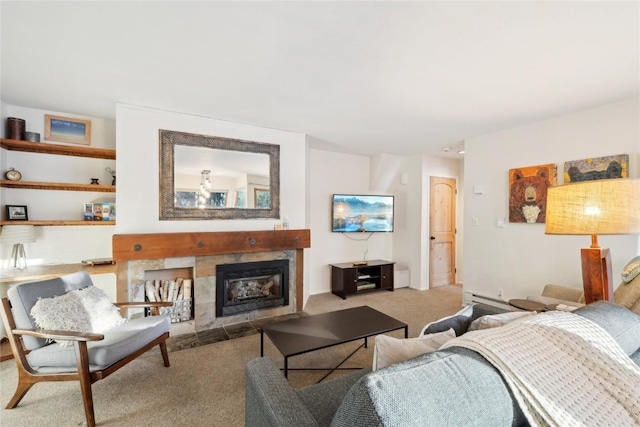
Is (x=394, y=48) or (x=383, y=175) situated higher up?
(x=394, y=48)

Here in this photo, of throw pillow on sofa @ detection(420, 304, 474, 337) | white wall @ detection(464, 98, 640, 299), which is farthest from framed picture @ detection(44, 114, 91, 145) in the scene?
white wall @ detection(464, 98, 640, 299)

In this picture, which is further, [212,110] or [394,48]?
[212,110]

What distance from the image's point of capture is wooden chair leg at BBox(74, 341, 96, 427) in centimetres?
160

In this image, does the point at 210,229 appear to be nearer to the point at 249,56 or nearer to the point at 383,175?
the point at 249,56

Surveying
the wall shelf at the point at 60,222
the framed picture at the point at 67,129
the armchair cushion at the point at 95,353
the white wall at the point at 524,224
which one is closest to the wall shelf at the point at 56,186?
the wall shelf at the point at 60,222

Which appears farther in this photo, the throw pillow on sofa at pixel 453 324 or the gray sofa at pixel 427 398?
the throw pillow on sofa at pixel 453 324

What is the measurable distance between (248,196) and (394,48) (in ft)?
7.45

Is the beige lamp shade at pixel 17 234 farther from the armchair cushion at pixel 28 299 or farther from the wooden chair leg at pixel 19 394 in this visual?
the wooden chair leg at pixel 19 394

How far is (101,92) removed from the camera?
2.48 m

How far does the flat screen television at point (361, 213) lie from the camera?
455 cm

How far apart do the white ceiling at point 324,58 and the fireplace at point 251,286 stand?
177 cm

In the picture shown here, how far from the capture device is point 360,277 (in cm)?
452

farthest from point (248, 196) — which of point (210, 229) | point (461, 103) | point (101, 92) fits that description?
point (461, 103)

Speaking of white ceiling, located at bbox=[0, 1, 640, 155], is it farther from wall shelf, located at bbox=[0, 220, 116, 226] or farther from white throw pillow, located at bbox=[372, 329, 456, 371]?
white throw pillow, located at bbox=[372, 329, 456, 371]
